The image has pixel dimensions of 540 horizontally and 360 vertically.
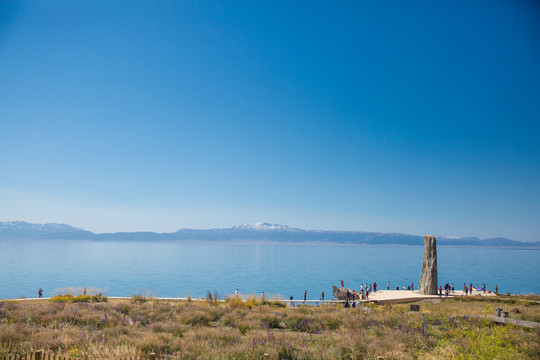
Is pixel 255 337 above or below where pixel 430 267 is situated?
above

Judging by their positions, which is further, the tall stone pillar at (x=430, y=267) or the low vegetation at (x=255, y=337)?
the tall stone pillar at (x=430, y=267)

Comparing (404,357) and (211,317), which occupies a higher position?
(404,357)

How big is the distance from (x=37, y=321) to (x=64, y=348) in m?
5.12

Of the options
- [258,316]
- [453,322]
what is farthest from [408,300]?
[258,316]

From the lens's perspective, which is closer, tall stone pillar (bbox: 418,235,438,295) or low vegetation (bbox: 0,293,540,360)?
low vegetation (bbox: 0,293,540,360)

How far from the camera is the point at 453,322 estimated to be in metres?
13.3

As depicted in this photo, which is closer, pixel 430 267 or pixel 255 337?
pixel 255 337

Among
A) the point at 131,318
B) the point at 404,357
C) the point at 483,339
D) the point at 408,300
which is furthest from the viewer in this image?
the point at 408,300

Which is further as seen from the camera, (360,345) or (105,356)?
A: (360,345)

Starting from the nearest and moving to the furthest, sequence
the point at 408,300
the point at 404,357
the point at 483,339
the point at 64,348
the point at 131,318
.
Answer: the point at 483,339 < the point at 404,357 < the point at 64,348 < the point at 131,318 < the point at 408,300

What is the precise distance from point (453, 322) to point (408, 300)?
18138 millimetres

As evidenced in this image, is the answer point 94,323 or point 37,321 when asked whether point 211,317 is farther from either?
point 37,321

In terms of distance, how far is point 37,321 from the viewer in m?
12.8

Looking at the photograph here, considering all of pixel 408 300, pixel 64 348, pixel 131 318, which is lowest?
pixel 408 300
